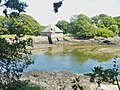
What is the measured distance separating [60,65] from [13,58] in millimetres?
23712

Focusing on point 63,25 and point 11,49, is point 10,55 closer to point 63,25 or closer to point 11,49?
point 11,49

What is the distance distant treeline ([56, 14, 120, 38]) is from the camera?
72.9 meters

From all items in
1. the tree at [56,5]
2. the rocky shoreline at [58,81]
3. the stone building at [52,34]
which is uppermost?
the tree at [56,5]

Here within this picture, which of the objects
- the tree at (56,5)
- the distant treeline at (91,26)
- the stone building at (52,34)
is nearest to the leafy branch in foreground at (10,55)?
the tree at (56,5)

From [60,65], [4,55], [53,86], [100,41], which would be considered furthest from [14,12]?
[100,41]

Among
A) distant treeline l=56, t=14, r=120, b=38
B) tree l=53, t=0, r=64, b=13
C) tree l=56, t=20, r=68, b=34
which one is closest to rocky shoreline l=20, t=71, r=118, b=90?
tree l=53, t=0, r=64, b=13

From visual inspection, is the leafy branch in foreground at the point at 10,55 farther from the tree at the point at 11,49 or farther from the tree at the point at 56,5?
the tree at the point at 56,5

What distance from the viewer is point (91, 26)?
76438mm

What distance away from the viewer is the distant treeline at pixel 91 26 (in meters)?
72.9

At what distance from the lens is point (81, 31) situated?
241ft

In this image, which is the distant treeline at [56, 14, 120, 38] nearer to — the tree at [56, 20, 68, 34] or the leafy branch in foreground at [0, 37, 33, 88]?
the tree at [56, 20, 68, 34]

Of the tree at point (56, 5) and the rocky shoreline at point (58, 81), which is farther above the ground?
the tree at point (56, 5)

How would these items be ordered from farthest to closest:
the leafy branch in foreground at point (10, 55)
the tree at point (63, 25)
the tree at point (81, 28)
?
the tree at point (63, 25), the tree at point (81, 28), the leafy branch in foreground at point (10, 55)

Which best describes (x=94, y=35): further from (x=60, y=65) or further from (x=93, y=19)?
(x=60, y=65)
